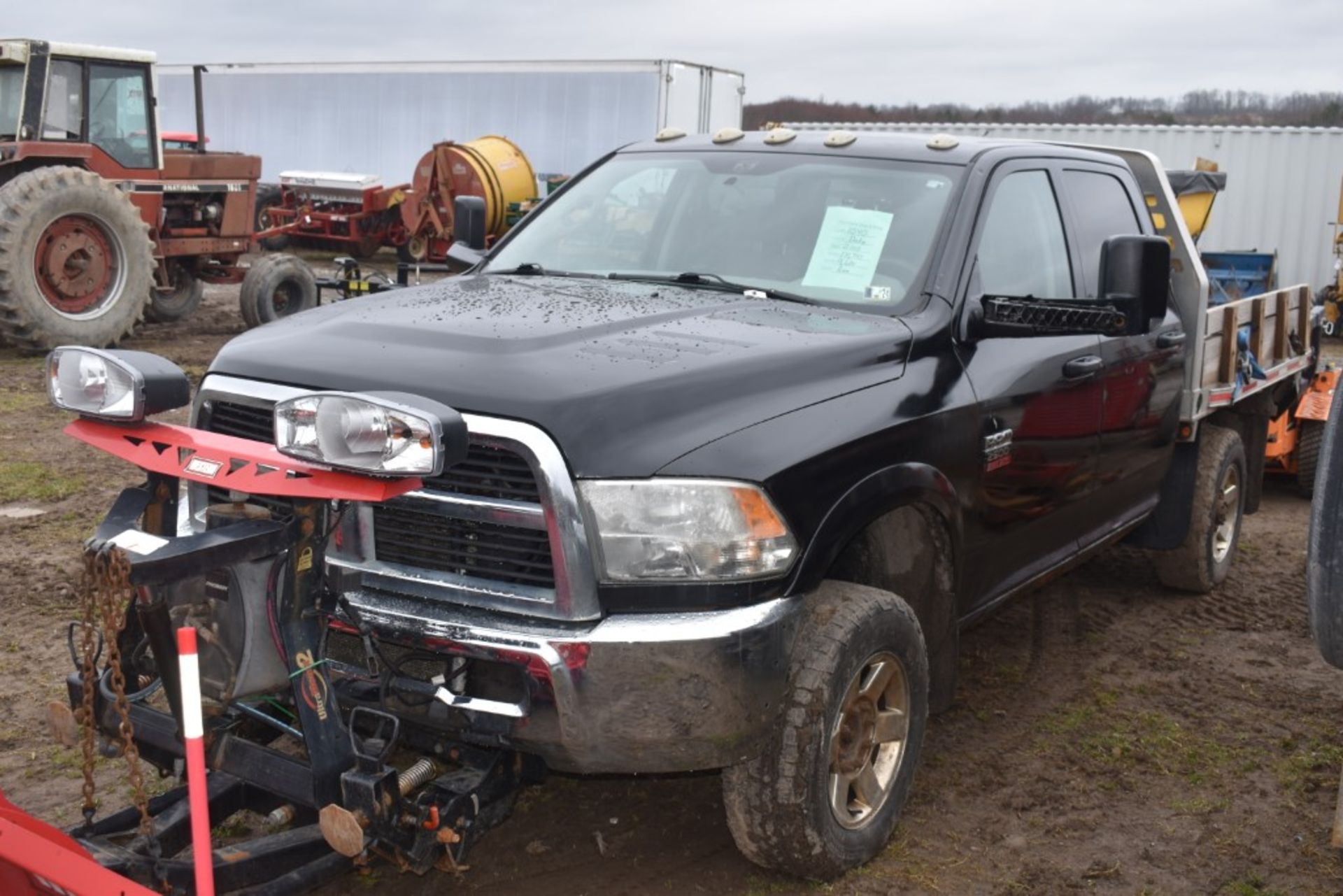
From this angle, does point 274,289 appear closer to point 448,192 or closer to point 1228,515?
point 448,192

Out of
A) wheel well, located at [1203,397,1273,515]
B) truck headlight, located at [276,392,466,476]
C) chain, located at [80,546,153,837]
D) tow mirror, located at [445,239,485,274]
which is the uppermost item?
tow mirror, located at [445,239,485,274]

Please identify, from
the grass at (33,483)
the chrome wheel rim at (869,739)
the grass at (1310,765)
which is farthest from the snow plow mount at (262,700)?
the grass at (33,483)

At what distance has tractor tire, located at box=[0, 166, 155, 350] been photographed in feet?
37.4

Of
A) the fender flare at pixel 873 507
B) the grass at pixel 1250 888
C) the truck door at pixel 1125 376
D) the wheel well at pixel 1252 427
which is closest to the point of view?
the fender flare at pixel 873 507

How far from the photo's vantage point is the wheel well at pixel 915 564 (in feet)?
12.8

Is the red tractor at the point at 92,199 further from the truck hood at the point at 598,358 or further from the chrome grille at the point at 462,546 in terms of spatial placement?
the chrome grille at the point at 462,546

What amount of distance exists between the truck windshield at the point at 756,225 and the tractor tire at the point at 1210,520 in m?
2.55

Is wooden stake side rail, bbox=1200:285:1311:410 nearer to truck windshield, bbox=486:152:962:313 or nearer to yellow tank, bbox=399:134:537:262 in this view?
truck windshield, bbox=486:152:962:313

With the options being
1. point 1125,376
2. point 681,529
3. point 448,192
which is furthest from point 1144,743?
point 448,192

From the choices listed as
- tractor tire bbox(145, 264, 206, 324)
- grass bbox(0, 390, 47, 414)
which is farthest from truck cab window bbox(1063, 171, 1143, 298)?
tractor tire bbox(145, 264, 206, 324)

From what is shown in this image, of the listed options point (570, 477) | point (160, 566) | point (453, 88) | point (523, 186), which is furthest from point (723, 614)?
point (453, 88)

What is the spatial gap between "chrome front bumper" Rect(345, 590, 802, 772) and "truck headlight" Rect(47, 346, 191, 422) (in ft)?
2.33

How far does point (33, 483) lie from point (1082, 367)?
5822 mm

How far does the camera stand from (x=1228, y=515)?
671 cm
